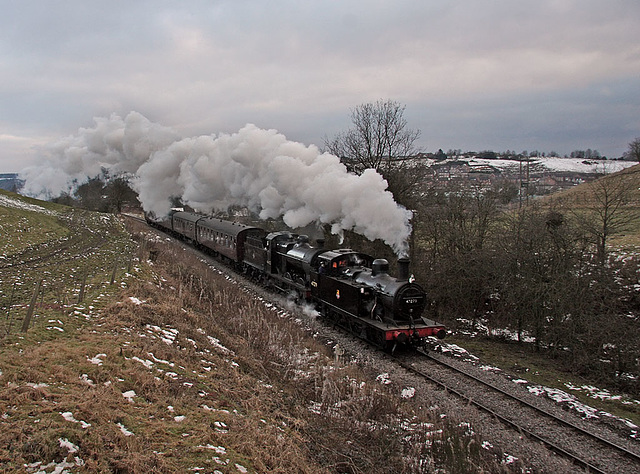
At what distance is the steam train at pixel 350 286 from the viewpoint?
12.3m

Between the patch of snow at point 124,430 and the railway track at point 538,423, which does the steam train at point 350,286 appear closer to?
the railway track at point 538,423

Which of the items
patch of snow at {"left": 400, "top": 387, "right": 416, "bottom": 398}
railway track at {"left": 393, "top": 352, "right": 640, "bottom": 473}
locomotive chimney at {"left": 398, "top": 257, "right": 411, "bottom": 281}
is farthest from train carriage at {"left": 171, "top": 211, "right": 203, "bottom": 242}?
patch of snow at {"left": 400, "top": 387, "right": 416, "bottom": 398}

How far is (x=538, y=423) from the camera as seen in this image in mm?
8594

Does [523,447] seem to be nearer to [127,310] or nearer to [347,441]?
[347,441]

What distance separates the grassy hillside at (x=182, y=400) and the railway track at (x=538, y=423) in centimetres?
111

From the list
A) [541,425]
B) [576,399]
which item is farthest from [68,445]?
[576,399]

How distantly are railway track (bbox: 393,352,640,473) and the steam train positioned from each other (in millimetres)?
1281

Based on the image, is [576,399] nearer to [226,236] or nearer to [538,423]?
[538,423]

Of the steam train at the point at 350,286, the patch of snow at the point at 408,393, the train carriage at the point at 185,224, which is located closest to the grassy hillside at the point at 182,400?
the patch of snow at the point at 408,393

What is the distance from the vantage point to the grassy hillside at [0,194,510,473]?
511 cm

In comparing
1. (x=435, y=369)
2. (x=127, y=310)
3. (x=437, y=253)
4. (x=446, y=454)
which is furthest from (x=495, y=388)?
(x=437, y=253)

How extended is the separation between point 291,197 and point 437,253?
301 inches

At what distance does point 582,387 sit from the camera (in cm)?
1088

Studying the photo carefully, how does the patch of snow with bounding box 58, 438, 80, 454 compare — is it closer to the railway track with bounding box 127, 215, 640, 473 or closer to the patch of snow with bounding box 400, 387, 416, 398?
the patch of snow with bounding box 400, 387, 416, 398
